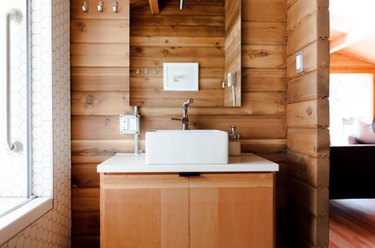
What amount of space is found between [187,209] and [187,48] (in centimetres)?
99

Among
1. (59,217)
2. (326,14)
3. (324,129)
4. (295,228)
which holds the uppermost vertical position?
(326,14)

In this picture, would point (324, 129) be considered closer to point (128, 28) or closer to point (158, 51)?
point (158, 51)

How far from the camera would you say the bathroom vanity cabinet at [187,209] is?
56.7 inches

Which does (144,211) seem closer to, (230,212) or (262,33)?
(230,212)

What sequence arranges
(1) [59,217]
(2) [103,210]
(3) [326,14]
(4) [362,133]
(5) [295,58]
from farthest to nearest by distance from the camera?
(4) [362,133]
(5) [295,58]
(1) [59,217]
(3) [326,14]
(2) [103,210]

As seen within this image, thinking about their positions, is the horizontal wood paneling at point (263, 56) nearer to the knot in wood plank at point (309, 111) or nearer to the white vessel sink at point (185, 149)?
the knot in wood plank at point (309, 111)

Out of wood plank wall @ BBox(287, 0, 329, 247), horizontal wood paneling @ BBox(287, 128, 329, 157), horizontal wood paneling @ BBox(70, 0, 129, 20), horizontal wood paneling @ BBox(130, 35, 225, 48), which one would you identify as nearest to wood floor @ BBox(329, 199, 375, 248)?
wood plank wall @ BBox(287, 0, 329, 247)

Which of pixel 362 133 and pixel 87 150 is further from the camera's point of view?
pixel 362 133

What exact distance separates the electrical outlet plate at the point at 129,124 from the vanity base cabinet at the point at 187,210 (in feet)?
1.56

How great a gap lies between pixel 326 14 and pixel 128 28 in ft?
3.60

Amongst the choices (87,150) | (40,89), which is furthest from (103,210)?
(40,89)

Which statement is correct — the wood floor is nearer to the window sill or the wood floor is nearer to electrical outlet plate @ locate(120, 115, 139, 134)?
electrical outlet plate @ locate(120, 115, 139, 134)

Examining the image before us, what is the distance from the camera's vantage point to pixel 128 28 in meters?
1.92

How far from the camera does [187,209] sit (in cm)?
146
